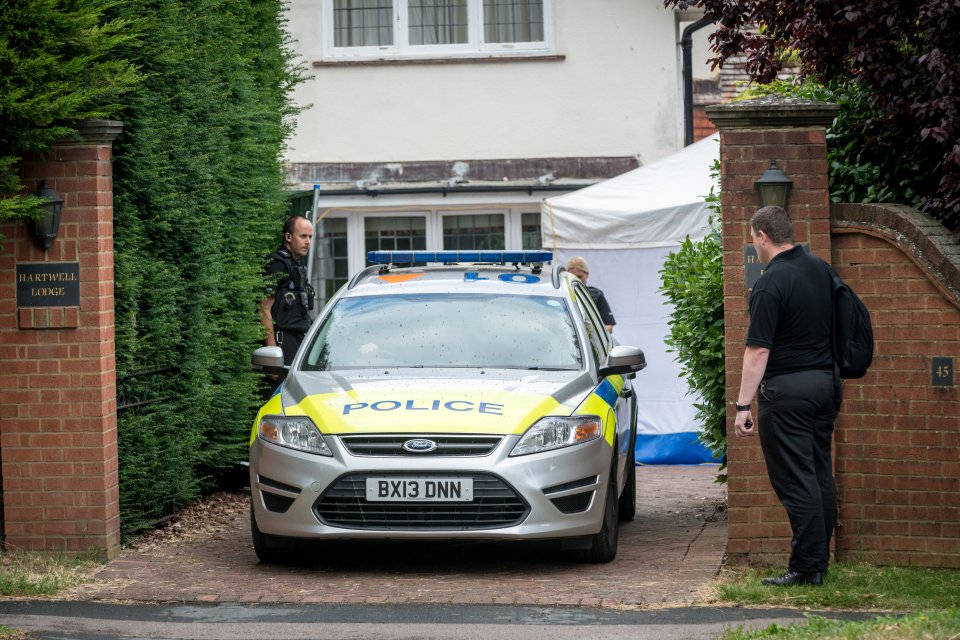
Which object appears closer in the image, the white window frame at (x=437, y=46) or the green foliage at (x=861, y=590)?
the green foliage at (x=861, y=590)

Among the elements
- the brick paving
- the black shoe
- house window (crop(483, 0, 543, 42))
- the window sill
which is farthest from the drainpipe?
the black shoe

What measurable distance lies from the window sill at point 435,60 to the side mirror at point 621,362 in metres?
9.95

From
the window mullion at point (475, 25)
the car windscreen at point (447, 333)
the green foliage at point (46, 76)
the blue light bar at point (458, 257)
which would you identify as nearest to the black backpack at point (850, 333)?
the car windscreen at point (447, 333)

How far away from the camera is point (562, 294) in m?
9.11

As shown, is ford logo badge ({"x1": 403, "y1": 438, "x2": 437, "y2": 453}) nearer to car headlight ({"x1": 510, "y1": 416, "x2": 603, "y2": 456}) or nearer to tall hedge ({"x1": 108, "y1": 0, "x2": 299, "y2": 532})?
car headlight ({"x1": 510, "y1": 416, "x2": 603, "y2": 456})

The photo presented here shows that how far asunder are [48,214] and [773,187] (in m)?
3.91

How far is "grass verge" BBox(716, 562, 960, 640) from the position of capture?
5.67 m

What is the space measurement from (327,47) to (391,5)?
3.15 ft

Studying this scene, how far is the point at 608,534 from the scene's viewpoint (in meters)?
8.09

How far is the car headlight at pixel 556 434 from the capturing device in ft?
25.1

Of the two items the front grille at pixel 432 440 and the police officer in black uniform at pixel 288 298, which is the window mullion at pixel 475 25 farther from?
the front grille at pixel 432 440

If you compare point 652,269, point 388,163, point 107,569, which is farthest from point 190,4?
point 388,163

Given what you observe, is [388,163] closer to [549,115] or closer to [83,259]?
[549,115]

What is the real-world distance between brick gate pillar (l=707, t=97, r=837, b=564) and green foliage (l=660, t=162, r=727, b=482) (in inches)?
49.6
